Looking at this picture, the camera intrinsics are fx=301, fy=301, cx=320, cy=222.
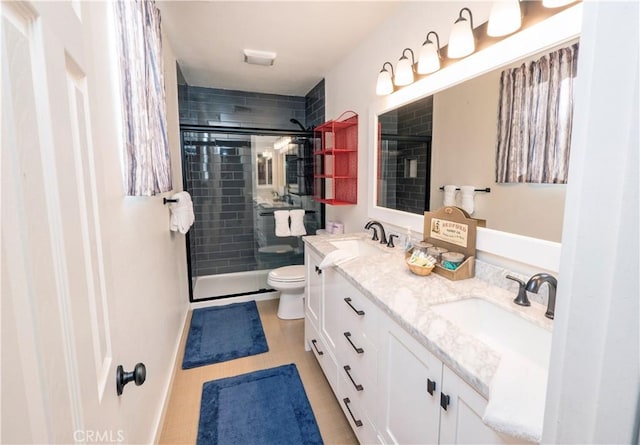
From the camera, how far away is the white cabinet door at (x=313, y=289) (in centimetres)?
205

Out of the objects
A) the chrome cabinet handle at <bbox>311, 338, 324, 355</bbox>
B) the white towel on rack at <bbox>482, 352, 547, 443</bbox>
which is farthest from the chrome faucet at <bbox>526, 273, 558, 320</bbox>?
the chrome cabinet handle at <bbox>311, 338, 324, 355</bbox>

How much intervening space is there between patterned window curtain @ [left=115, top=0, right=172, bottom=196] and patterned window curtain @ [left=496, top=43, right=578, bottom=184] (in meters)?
1.50

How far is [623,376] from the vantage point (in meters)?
0.31

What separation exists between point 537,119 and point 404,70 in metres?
0.88

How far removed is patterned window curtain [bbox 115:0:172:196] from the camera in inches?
44.7

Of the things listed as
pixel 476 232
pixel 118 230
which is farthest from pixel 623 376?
pixel 118 230

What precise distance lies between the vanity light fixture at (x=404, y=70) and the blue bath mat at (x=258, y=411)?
6.67 ft

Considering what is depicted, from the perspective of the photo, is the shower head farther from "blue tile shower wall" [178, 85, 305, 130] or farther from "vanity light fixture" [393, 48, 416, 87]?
"vanity light fixture" [393, 48, 416, 87]

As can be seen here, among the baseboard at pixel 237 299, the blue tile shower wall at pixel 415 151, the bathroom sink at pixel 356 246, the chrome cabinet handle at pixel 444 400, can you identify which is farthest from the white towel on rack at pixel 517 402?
Result: the baseboard at pixel 237 299

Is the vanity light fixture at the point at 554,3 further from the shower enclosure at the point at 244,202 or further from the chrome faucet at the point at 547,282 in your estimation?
the shower enclosure at the point at 244,202

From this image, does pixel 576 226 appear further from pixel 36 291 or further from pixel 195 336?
pixel 195 336

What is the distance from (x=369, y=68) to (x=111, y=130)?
1861 millimetres

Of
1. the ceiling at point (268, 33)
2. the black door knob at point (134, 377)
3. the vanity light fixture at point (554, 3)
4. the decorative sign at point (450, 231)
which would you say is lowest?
the black door knob at point (134, 377)

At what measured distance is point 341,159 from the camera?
2.78m
